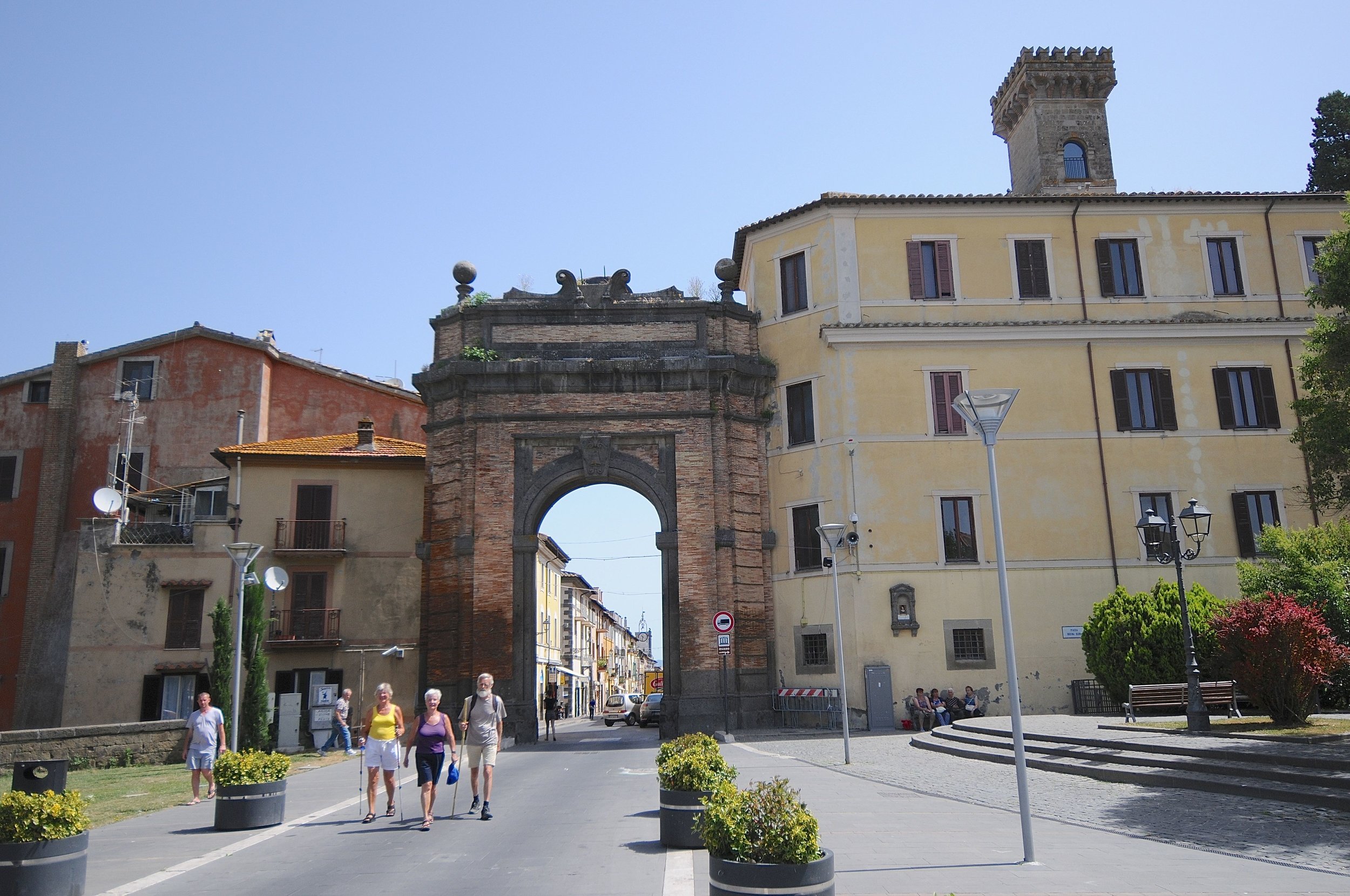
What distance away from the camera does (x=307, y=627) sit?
30.0 meters

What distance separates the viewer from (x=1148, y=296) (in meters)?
28.5

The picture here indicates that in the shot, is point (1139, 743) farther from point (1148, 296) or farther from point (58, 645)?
point (58, 645)

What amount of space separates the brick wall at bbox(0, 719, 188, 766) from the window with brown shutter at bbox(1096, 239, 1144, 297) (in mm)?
26090

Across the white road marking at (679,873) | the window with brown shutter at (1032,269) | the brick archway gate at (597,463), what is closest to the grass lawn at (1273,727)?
the white road marking at (679,873)

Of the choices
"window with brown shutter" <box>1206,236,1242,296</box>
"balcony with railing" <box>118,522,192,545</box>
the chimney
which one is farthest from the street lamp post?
"balcony with railing" <box>118,522,192,545</box>

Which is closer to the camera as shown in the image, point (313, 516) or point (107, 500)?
point (107, 500)

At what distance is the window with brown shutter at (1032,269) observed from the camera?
2839 cm

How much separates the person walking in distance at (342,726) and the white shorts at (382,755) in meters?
12.8

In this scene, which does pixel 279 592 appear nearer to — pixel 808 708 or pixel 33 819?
pixel 808 708

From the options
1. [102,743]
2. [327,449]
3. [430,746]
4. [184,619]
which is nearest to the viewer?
[430,746]

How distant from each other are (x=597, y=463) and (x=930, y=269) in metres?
10.5

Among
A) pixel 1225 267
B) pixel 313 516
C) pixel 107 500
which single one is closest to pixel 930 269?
pixel 1225 267

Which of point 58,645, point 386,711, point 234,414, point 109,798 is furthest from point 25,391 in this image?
point 386,711

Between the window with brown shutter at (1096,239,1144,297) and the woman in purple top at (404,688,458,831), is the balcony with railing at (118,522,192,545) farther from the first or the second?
the window with brown shutter at (1096,239,1144,297)
